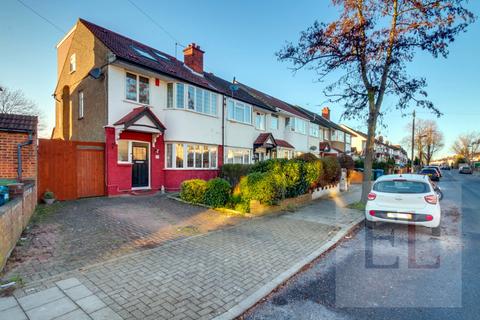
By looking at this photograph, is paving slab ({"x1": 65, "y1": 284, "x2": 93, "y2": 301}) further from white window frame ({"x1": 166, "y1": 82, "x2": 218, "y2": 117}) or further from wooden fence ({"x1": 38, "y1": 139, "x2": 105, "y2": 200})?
white window frame ({"x1": 166, "y1": 82, "x2": 218, "y2": 117})

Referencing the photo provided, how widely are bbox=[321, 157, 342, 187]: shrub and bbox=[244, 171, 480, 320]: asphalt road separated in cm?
713

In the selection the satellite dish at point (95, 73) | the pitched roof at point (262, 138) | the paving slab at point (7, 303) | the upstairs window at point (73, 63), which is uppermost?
the upstairs window at point (73, 63)

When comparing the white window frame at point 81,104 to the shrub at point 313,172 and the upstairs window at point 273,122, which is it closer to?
the shrub at point 313,172

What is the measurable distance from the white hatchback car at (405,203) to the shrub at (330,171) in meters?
5.69

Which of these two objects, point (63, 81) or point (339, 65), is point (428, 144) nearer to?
point (339, 65)

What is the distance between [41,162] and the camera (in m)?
9.48

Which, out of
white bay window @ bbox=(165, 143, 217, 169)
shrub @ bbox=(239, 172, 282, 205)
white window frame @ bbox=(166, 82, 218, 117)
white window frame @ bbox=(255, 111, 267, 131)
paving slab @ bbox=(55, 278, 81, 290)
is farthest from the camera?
white window frame @ bbox=(255, 111, 267, 131)

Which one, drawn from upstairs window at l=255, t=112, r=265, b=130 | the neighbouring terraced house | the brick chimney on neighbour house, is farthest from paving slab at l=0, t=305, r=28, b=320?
upstairs window at l=255, t=112, r=265, b=130

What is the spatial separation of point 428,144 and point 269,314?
258ft

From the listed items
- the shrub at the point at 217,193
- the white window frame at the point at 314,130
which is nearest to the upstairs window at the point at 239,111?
the shrub at the point at 217,193

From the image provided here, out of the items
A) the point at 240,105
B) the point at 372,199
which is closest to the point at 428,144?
the point at 240,105

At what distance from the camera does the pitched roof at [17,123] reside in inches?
280

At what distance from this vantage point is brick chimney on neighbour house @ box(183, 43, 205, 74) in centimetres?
1747

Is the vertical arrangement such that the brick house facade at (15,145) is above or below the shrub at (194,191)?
above
